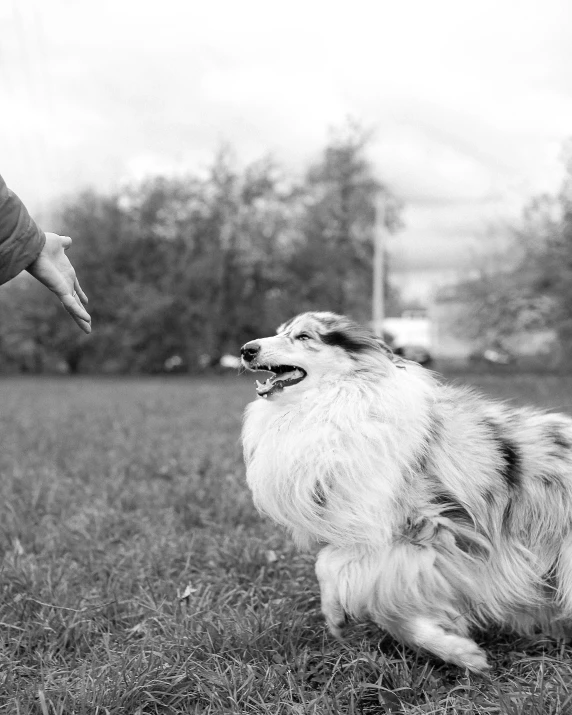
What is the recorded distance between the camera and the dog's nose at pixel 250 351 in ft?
10.7

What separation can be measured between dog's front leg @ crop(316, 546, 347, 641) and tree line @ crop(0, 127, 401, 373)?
2629 centimetres

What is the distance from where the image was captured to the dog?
2.86m

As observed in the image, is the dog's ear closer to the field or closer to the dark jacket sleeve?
the field

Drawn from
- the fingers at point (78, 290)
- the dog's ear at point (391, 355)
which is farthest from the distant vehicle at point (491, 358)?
the fingers at point (78, 290)

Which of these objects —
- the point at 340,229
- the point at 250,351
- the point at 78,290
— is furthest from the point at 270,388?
the point at 340,229

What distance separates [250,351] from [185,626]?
1305mm

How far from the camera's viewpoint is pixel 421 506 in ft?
9.58

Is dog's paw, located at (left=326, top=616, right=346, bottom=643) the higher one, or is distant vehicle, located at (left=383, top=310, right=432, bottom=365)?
dog's paw, located at (left=326, top=616, right=346, bottom=643)

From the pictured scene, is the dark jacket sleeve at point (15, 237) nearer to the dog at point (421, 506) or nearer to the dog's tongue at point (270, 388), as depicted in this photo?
the dog's tongue at point (270, 388)

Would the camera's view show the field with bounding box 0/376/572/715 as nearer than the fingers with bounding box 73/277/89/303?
Yes

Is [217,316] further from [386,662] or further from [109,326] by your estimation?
[386,662]

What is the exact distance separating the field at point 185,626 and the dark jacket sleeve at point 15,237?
1.60 m

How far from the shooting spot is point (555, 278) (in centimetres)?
1981

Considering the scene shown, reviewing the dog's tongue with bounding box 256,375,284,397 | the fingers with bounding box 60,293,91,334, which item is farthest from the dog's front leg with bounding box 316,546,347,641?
the fingers with bounding box 60,293,91,334
